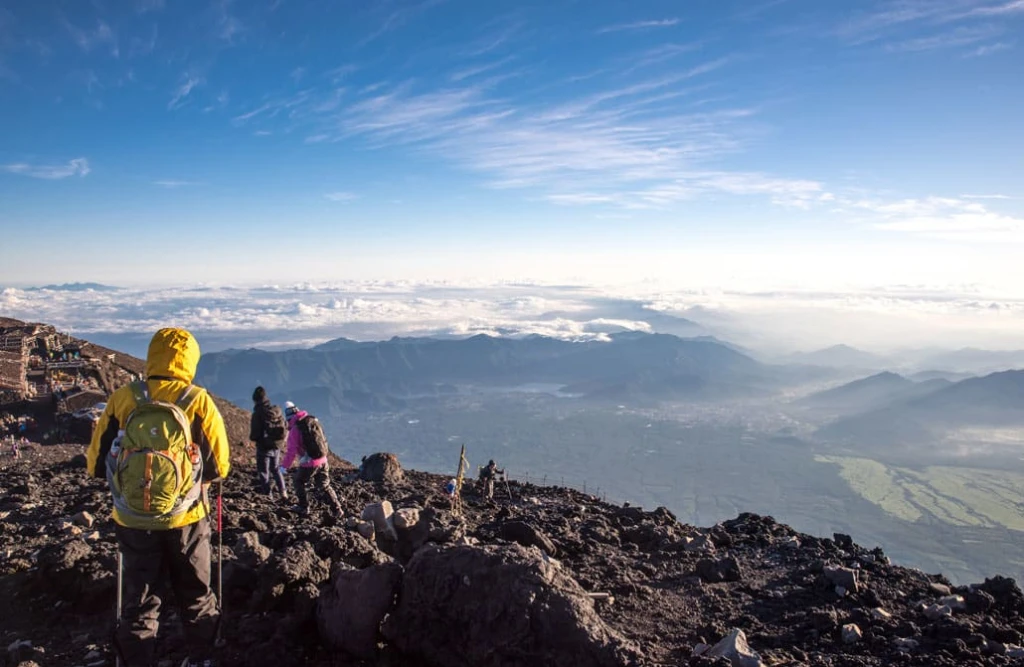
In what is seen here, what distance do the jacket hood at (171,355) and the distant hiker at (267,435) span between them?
726 centimetres

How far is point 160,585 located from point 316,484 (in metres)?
6.42

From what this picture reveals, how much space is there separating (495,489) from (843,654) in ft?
34.0

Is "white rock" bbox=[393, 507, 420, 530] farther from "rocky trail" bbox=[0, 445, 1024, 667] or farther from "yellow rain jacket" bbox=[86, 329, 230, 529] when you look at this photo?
"yellow rain jacket" bbox=[86, 329, 230, 529]

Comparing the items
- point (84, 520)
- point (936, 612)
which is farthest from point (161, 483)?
point (936, 612)

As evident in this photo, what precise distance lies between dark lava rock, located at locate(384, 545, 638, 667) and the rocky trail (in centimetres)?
1

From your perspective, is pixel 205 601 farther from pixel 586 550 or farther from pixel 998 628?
pixel 998 628

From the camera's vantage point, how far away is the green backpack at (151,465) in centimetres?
446

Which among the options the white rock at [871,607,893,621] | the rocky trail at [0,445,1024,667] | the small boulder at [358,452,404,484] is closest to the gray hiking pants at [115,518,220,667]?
the rocky trail at [0,445,1024,667]

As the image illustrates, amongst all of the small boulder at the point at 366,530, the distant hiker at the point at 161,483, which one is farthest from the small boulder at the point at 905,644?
the distant hiker at the point at 161,483

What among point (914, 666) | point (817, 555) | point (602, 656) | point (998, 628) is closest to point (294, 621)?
point (602, 656)

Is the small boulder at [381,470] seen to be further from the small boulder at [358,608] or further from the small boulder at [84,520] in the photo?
the small boulder at [358,608]

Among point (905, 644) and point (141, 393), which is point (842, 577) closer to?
point (905, 644)

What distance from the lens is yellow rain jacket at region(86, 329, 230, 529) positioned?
4656 mm

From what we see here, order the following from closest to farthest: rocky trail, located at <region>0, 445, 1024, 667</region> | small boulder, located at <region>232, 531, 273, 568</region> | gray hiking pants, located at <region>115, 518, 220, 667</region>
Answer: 1. rocky trail, located at <region>0, 445, 1024, 667</region>
2. gray hiking pants, located at <region>115, 518, 220, 667</region>
3. small boulder, located at <region>232, 531, 273, 568</region>
